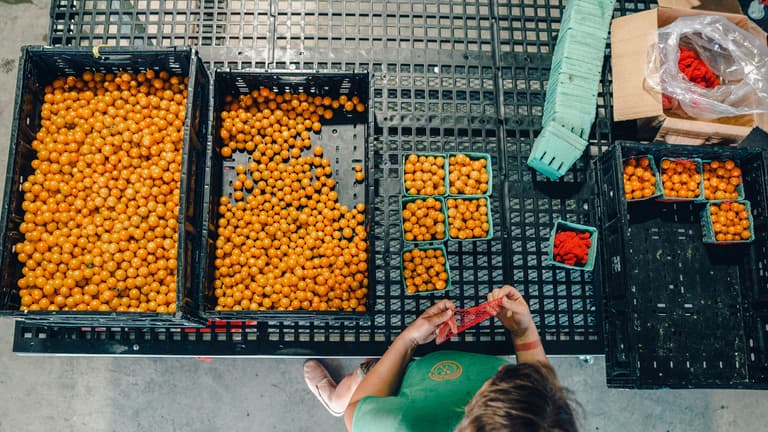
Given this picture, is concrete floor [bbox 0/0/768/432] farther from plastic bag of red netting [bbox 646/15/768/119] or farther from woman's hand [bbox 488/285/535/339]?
plastic bag of red netting [bbox 646/15/768/119]

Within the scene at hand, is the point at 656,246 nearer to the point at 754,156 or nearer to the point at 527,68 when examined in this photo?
the point at 754,156

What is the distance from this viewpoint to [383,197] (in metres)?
Answer: 2.74

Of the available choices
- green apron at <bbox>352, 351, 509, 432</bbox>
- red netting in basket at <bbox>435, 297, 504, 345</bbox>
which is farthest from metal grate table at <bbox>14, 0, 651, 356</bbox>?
green apron at <bbox>352, 351, 509, 432</bbox>

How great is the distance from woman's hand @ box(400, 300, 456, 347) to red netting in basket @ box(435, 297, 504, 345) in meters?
0.03

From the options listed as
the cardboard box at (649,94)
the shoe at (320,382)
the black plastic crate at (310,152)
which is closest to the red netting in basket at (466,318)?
the black plastic crate at (310,152)

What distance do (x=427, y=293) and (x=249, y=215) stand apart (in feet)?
3.34

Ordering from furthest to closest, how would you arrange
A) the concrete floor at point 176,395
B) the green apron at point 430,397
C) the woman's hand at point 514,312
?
the concrete floor at point 176,395 < the woman's hand at point 514,312 < the green apron at point 430,397

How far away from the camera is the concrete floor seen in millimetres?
3518

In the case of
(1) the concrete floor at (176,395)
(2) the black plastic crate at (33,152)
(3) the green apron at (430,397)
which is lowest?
(1) the concrete floor at (176,395)

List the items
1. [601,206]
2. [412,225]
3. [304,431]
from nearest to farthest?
[412,225] → [601,206] → [304,431]

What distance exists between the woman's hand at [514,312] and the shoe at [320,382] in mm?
1460

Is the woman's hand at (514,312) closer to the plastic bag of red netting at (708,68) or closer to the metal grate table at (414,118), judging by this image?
the metal grate table at (414,118)

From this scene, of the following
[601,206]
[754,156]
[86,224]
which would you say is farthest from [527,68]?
[86,224]

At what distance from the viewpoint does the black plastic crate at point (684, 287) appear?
2.61m
